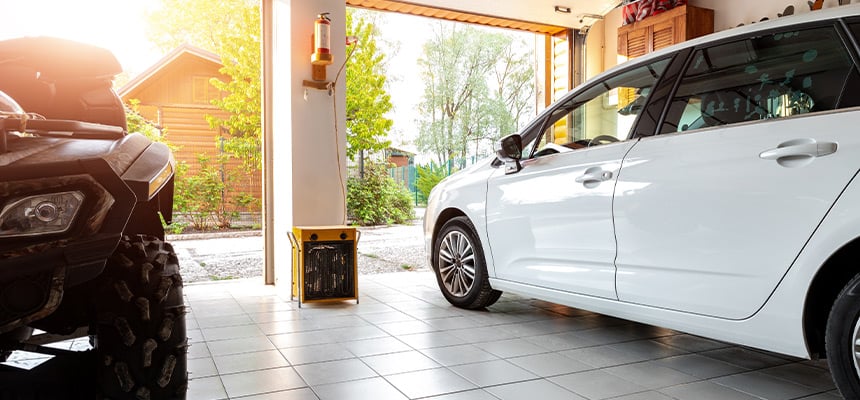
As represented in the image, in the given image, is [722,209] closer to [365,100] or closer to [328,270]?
[328,270]

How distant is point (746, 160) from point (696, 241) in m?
0.34

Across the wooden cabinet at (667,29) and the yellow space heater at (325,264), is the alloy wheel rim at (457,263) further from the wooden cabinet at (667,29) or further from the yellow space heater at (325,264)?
the wooden cabinet at (667,29)

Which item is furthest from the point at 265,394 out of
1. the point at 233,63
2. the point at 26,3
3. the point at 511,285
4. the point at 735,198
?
the point at 233,63

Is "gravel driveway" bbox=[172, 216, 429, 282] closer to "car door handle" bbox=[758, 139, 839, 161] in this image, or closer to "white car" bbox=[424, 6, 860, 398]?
"white car" bbox=[424, 6, 860, 398]

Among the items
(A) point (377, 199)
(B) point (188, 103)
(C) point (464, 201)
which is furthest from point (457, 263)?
(B) point (188, 103)

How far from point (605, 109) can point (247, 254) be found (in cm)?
487

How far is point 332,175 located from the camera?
456cm

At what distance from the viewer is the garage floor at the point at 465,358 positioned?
223 centimetres

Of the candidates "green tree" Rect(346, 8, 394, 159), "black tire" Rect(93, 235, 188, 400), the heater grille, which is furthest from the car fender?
"green tree" Rect(346, 8, 394, 159)

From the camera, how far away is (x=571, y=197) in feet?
8.93

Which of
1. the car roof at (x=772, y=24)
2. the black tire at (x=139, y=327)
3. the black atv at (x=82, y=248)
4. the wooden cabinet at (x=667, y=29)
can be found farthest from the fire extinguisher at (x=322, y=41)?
the black tire at (x=139, y=327)

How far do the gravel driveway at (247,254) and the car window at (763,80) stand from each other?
273 centimetres

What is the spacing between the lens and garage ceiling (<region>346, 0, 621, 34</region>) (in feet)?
18.6

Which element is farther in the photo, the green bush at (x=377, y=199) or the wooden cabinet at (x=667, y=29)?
the green bush at (x=377, y=199)
